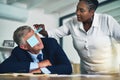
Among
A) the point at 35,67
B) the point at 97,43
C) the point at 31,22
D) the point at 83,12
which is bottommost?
the point at 35,67

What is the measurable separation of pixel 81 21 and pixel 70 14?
12.8 feet

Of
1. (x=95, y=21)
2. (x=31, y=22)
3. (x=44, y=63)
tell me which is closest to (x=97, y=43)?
(x=95, y=21)

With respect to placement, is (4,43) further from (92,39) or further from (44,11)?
(92,39)

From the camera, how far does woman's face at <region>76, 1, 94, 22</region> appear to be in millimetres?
1851

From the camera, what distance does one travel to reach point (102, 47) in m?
1.92

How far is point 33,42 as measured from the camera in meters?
1.57

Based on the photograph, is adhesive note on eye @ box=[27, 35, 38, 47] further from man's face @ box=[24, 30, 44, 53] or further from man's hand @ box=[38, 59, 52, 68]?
man's hand @ box=[38, 59, 52, 68]

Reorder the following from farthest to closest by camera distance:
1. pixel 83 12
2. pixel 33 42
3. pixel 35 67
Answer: pixel 83 12
pixel 33 42
pixel 35 67

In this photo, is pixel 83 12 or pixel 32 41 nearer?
pixel 32 41

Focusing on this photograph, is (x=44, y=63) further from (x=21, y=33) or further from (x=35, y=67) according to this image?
(x=21, y=33)

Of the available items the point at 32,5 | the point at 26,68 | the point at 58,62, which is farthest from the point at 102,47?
the point at 32,5

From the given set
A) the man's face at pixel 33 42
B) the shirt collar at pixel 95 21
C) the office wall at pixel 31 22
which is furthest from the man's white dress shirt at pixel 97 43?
the office wall at pixel 31 22

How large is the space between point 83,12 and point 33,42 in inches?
20.6

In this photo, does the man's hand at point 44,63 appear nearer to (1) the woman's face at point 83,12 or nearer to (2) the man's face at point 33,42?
(2) the man's face at point 33,42
